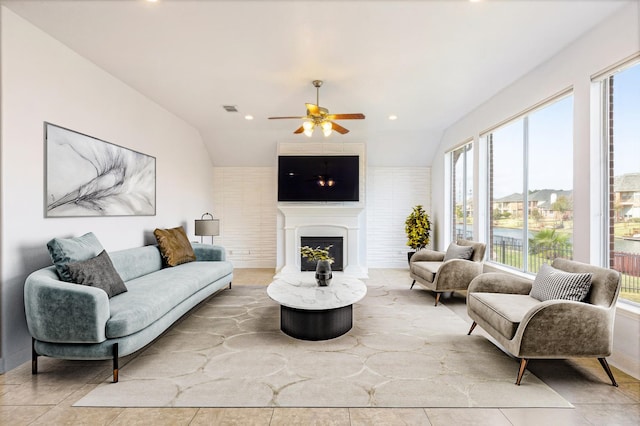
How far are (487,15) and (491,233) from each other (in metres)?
3.28

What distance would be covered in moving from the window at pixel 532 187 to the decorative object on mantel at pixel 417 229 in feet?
6.16

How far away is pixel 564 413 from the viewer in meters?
2.07

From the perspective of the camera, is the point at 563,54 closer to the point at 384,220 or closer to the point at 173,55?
the point at 173,55

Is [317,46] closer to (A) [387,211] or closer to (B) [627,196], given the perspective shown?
(B) [627,196]

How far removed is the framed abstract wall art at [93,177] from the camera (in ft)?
10.3

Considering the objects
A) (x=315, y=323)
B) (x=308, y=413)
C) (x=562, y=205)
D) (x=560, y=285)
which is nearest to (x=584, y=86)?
(x=562, y=205)

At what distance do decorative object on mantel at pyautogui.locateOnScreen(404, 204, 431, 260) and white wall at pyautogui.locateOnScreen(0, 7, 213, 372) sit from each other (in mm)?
4975

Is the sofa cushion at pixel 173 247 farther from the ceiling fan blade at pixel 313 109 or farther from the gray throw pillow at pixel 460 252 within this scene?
the gray throw pillow at pixel 460 252

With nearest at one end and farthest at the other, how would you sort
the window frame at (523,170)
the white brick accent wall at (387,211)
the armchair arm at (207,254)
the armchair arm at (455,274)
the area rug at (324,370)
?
the area rug at (324,370)
the window frame at (523,170)
the armchair arm at (455,274)
the armchair arm at (207,254)
the white brick accent wall at (387,211)

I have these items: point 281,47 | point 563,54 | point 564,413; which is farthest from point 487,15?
point 564,413

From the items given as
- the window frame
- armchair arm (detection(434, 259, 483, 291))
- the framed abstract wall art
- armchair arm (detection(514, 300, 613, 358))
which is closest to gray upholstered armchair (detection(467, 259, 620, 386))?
armchair arm (detection(514, 300, 613, 358))

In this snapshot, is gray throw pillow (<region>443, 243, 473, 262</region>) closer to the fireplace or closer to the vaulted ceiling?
the vaulted ceiling

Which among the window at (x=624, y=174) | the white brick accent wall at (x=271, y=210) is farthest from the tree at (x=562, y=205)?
the white brick accent wall at (x=271, y=210)

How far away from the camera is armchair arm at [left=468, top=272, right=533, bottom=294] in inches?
129
